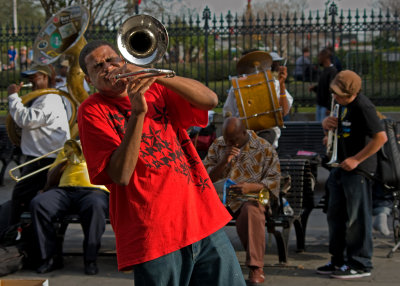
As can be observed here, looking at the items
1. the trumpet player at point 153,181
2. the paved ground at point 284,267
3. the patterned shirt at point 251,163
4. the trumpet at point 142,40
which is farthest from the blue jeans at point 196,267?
the patterned shirt at point 251,163

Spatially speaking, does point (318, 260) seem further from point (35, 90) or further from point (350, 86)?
point (35, 90)

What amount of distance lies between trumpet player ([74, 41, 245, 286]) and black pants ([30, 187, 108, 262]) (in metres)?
2.86

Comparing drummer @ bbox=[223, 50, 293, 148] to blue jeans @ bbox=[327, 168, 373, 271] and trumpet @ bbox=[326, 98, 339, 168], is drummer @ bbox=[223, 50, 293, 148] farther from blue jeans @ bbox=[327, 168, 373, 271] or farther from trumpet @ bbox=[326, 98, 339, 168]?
blue jeans @ bbox=[327, 168, 373, 271]

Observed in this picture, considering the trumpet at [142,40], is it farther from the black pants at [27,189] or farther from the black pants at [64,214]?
the black pants at [27,189]

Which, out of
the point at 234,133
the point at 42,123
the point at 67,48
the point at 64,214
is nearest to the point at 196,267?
the point at 234,133

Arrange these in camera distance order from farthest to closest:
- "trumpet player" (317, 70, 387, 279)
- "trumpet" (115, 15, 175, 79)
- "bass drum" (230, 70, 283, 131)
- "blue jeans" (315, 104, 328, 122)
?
"blue jeans" (315, 104, 328, 122) < "bass drum" (230, 70, 283, 131) < "trumpet player" (317, 70, 387, 279) < "trumpet" (115, 15, 175, 79)

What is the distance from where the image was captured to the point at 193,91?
2869mm

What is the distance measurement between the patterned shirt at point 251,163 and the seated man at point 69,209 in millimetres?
1019

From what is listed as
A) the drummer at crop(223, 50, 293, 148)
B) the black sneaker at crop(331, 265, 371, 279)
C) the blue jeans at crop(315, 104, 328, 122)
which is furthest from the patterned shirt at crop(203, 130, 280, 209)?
the blue jeans at crop(315, 104, 328, 122)

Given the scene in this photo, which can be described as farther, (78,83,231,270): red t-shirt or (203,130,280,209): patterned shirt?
(203,130,280,209): patterned shirt

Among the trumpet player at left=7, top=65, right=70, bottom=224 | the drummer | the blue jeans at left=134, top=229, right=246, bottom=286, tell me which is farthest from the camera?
the drummer

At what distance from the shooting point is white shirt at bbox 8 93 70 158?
6.60m

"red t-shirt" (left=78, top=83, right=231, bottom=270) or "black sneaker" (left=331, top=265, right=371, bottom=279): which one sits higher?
"red t-shirt" (left=78, top=83, right=231, bottom=270)

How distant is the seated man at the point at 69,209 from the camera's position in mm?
5691
